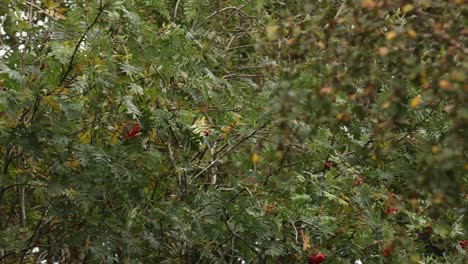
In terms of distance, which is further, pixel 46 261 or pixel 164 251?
pixel 46 261

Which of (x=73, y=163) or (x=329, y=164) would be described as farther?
(x=329, y=164)

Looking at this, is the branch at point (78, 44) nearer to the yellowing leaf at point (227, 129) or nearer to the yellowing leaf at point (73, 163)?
the yellowing leaf at point (73, 163)

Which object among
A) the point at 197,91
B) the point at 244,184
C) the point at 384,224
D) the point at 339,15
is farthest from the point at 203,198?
the point at 339,15

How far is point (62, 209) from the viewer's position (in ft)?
22.0

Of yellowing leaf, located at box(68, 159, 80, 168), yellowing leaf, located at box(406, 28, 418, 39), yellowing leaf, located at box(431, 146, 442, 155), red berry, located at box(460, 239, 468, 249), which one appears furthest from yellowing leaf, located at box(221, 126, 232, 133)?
yellowing leaf, located at box(406, 28, 418, 39)

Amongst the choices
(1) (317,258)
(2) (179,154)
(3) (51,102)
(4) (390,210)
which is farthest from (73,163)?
(4) (390,210)

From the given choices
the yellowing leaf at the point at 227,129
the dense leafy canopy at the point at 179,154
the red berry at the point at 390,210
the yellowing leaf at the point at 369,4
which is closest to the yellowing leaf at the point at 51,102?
the dense leafy canopy at the point at 179,154

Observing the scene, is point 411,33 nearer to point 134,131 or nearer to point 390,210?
point 134,131

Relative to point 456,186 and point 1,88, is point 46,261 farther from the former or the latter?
point 456,186

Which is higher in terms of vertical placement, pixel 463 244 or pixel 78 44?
pixel 78 44

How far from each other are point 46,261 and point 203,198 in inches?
82.3

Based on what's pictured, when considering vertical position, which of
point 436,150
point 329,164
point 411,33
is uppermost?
point 411,33

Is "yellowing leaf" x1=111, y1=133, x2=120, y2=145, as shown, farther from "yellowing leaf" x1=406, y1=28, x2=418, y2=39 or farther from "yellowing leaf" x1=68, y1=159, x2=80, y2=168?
"yellowing leaf" x1=406, y1=28, x2=418, y2=39

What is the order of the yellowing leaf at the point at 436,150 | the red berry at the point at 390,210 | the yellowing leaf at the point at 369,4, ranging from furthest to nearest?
the red berry at the point at 390,210, the yellowing leaf at the point at 436,150, the yellowing leaf at the point at 369,4
